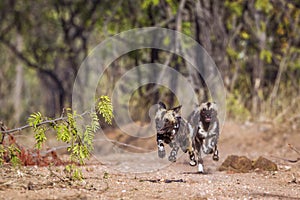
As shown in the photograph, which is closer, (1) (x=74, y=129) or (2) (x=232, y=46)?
(1) (x=74, y=129)

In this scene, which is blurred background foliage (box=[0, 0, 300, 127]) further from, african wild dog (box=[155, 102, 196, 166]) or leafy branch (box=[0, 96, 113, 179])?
leafy branch (box=[0, 96, 113, 179])

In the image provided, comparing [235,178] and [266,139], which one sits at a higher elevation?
[266,139]

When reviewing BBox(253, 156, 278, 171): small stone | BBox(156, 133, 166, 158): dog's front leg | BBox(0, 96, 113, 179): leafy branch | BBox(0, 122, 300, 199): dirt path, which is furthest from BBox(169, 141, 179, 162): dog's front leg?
BBox(253, 156, 278, 171): small stone

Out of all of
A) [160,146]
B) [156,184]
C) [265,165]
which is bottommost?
[156,184]

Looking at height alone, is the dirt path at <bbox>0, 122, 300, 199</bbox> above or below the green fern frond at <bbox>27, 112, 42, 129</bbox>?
below

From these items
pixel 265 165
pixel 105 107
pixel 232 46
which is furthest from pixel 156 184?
pixel 232 46

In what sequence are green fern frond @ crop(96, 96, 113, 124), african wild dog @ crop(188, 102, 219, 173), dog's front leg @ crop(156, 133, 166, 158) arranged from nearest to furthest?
dog's front leg @ crop(156, 133, 166, 158), green fern frond @ crop(96, 96, 113, 124), african wild dog @ crop(188, 102, 219, 173)

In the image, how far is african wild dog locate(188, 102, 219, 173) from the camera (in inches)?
251

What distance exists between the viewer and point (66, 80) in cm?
2034

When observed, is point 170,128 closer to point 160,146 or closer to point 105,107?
point 160,146

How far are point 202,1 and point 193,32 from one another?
100 centimetres

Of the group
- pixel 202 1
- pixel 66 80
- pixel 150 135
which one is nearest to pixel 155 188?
pixel 150 135

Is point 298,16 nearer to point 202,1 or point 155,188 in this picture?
point 202,1

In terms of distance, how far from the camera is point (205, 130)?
6.39 meters
